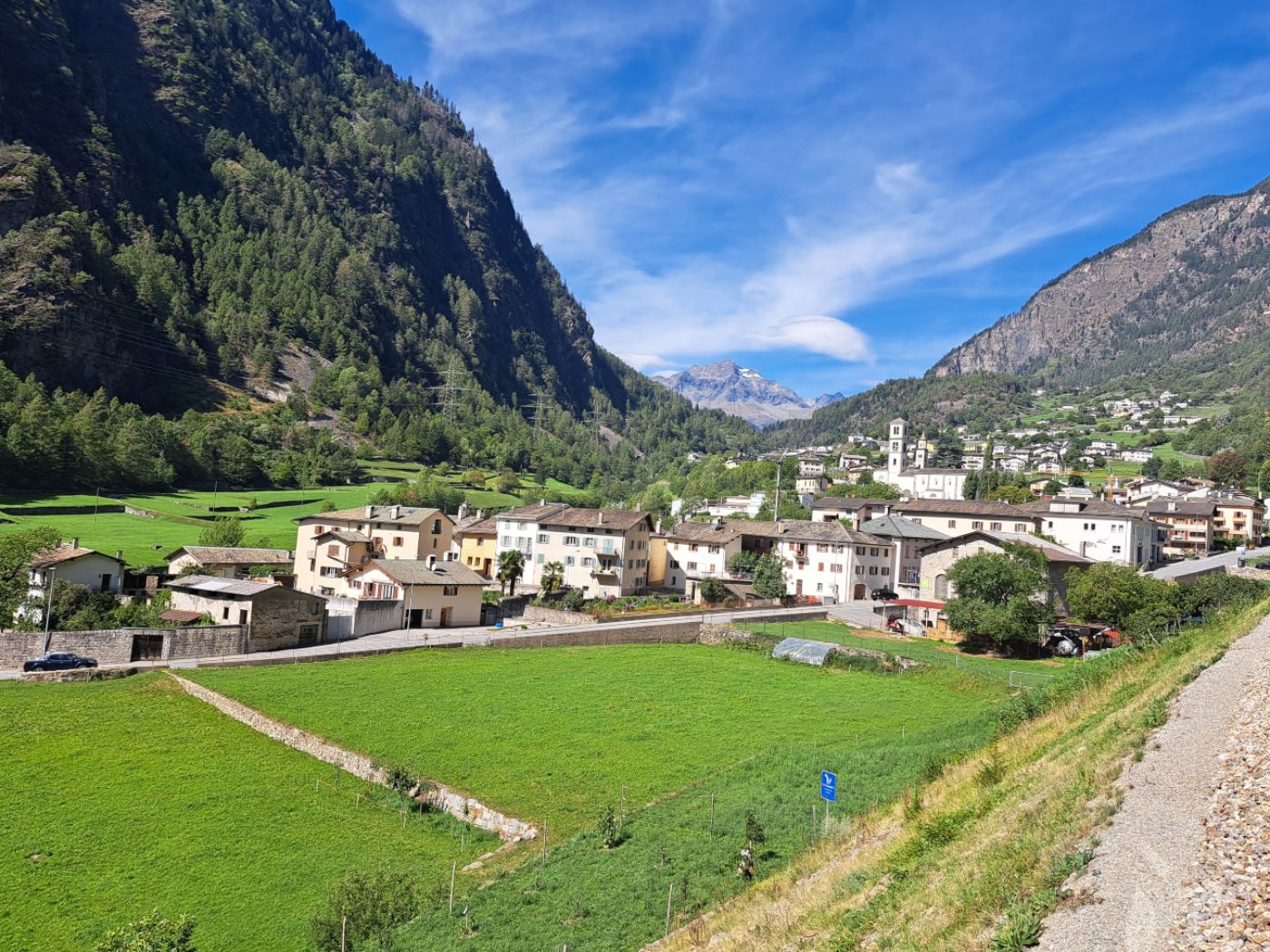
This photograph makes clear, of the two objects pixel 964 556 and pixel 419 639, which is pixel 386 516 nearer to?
pixel 419 639

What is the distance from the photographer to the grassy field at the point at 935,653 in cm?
4174

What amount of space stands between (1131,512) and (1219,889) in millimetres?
86302

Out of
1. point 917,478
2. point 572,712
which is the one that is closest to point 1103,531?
point 572,712

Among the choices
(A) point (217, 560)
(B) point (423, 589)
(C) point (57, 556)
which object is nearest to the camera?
(C) point (57, 556)

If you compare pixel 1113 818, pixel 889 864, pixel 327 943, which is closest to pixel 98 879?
pixel 327 943

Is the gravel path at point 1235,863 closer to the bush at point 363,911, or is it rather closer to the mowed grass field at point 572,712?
the bush at point 363,911

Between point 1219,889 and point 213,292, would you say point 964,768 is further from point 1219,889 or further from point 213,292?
point 213,292

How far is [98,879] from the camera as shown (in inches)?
819

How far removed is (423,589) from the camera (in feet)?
195

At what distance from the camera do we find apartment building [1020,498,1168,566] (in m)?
78.8

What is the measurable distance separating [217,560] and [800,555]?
179 feet

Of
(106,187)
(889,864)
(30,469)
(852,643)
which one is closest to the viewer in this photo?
(889,864)

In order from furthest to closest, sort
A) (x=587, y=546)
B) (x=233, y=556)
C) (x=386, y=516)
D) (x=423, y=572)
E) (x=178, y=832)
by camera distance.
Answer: (x=386, y=516) < (x=587, y=546) < (x=233, y=556) < (x=423, y=572) < (x=178, y=832)

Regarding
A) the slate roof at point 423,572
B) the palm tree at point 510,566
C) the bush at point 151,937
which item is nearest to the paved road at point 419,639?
the slate roof at point 423,572
